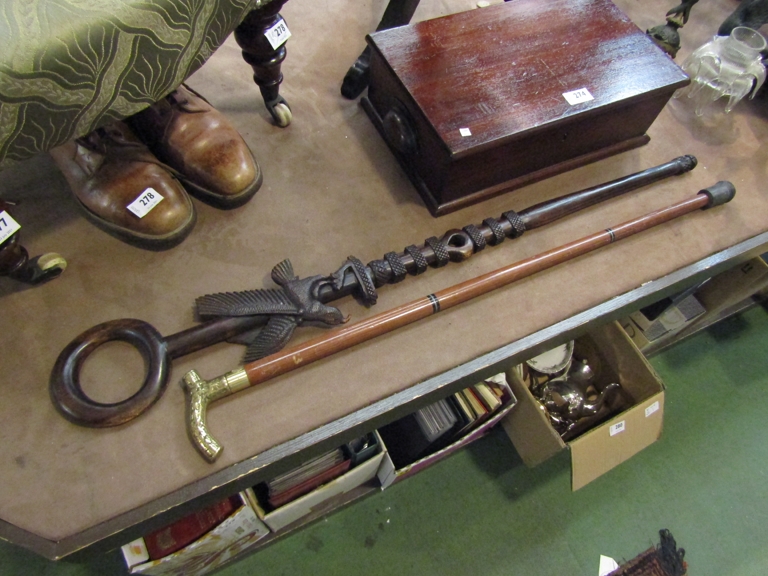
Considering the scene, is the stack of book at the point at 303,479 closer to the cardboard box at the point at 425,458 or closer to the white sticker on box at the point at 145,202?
the cardboard box at the point at 425,458

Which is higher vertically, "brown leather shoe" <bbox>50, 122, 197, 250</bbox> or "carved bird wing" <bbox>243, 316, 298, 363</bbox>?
"brown leather shoe" <bbox>50, 122, 197, 250</bbox>

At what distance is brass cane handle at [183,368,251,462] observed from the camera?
0.71 m

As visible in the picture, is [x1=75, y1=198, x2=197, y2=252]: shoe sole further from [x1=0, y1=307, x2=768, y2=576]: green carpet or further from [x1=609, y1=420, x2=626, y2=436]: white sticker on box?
[x1=609, y1=420, x2=626, y2=436]: white sticker on box

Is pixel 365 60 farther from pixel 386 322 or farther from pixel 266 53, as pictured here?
pixel 386 322

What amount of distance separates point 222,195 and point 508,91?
55 cm

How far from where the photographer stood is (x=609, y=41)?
1.04 m

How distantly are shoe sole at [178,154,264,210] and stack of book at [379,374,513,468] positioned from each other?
1.75 ft

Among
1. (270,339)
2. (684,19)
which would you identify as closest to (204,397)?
(270,339)

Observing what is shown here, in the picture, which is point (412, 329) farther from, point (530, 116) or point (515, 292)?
point (530, 116)

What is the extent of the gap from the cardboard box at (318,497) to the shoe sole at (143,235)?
49cm

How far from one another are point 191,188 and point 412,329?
46 centimetres

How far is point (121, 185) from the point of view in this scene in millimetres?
814

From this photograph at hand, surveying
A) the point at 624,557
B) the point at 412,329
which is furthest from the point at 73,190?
the point at 624,557

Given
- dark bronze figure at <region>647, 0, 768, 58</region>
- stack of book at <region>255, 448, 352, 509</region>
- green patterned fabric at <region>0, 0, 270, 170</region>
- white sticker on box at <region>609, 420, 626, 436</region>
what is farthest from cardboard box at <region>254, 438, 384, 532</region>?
dark bronze figure at <region>647, 0, 768, 58</region>
